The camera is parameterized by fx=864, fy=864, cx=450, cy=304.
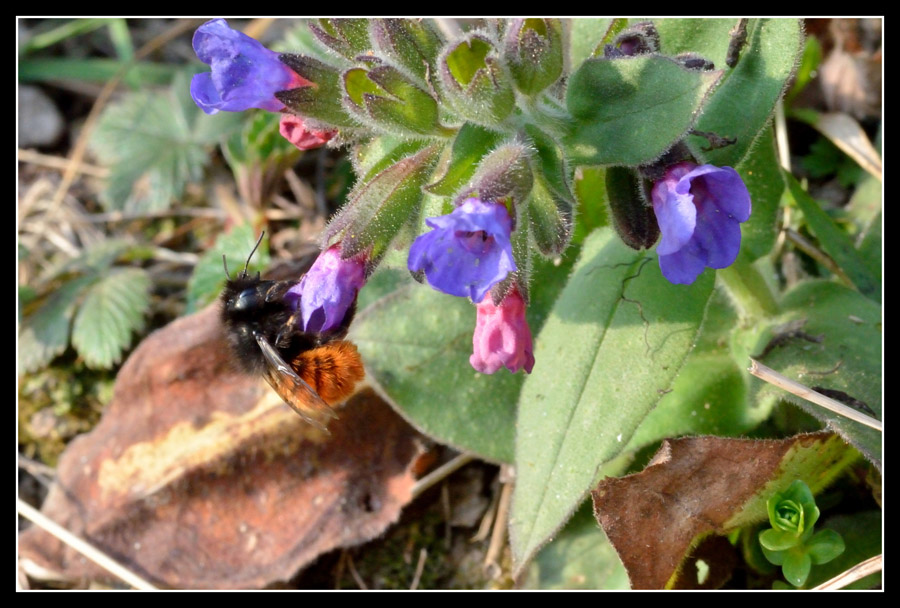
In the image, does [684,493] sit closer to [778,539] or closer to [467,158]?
[778,539]

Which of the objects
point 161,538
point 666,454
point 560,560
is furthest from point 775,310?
point 161,538

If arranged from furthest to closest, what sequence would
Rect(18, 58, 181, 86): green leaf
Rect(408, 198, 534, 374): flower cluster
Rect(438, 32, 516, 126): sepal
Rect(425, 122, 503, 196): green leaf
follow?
Rect(18, 58, 181, 86): green leaf → Rect(425, 122, 503, 196): green leaf → Rect(438, 32, 516, 126): sepal → Rect(408, 198, 534, 374): flower cluster

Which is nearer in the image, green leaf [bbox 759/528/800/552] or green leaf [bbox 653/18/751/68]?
green leaf [bbox 759/528/800/552]

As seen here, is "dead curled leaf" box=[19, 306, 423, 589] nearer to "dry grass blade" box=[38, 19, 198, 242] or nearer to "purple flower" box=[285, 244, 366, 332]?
"purple flower" box=[285, 244, 366, 332]

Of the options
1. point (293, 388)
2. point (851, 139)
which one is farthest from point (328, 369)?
point (851, 139)

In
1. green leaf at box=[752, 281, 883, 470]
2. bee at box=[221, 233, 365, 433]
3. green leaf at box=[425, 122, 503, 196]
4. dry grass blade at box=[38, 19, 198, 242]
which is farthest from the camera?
dry grass blade at box=[38, 19, 198, 242]

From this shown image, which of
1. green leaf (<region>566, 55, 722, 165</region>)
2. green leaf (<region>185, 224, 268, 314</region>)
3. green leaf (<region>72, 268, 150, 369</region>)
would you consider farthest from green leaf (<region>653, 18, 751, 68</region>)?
green leaf (<region>72, 268, 150, 369</region>)

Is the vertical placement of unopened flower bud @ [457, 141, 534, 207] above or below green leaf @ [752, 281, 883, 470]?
above

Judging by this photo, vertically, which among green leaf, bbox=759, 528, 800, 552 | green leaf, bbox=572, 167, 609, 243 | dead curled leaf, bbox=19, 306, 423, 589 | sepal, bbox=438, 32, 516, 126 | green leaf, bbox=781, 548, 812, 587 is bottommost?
dead curled leaf, bbox=19, 306, 423, 589
